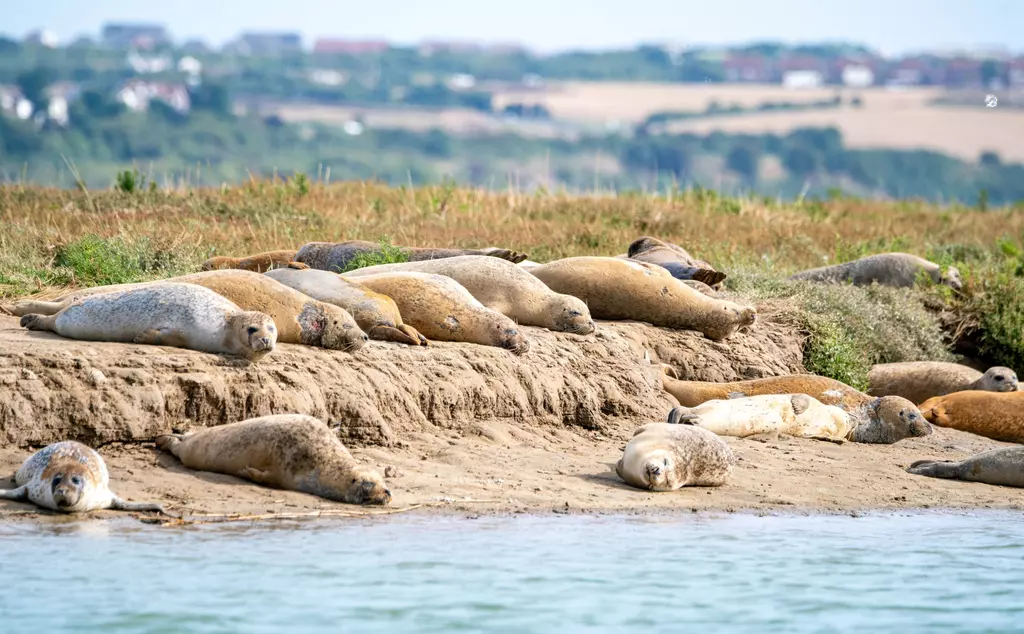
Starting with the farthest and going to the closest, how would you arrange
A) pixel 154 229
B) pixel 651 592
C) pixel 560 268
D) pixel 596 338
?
pixel 154 229 < pixel 560 268 < pixel 596 338 < pixel 651 592

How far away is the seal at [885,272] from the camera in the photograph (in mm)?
15023

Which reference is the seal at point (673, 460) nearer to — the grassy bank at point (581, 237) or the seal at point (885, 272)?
the grassy bank at point (581, 237)

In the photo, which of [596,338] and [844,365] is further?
[844,365]

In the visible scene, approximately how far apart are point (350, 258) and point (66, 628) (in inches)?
249

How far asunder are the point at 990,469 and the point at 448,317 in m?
3.72

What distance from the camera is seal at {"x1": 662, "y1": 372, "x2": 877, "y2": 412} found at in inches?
416

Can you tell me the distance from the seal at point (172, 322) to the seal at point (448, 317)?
1.50 m

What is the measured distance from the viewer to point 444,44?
587 ft

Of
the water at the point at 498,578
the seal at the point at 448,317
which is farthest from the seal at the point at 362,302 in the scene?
the water at the point at 498,578

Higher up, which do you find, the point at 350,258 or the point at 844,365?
the point at 350,258

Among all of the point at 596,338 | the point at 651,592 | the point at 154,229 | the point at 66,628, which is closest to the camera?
the point at 66,628

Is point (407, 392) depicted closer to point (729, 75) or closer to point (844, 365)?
point (844, 365)

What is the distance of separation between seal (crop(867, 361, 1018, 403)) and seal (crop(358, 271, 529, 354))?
396cm

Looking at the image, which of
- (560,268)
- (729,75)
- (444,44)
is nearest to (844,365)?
(560,268)
